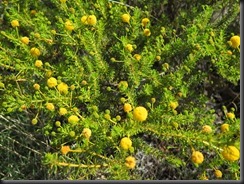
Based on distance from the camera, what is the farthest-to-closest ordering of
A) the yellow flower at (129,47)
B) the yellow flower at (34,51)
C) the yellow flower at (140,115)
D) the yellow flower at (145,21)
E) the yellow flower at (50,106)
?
the yellow flower at (145,21), the yellow flower at (34,51), the yellow flower at (129,47), the yellow flower at (50,106), the yellow flower at (140,115)

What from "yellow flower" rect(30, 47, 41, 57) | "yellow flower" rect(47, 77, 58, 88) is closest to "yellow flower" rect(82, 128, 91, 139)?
"yellow flower" rect(47, 77, 58, 88)

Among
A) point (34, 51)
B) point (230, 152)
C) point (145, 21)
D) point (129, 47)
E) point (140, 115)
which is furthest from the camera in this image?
point (145, 21)

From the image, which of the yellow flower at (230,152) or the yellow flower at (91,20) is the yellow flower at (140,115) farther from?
the yellow flower at (91,20)

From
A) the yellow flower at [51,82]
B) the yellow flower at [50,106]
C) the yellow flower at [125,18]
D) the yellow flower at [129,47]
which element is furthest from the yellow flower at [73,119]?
the yellow flower at [125,18]

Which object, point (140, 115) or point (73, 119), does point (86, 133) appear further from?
point (140, 115)

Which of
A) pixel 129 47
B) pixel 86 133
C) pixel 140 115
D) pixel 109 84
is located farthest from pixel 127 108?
pixel 109 84

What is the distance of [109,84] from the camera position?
2.39 metres

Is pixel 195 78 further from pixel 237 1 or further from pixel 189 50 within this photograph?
pixel 237 1

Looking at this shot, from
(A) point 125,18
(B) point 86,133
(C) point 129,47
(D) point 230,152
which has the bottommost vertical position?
(B) point 86,133

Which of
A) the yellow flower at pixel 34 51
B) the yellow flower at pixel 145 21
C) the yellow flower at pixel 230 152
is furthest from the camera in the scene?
the yellow flower at pixel 145 21

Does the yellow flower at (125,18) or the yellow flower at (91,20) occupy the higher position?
the yellow flower at (125,18)

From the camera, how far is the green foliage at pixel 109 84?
6.06 feet

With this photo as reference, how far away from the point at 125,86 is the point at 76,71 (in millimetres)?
329

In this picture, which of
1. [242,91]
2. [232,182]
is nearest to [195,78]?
[242,91]
